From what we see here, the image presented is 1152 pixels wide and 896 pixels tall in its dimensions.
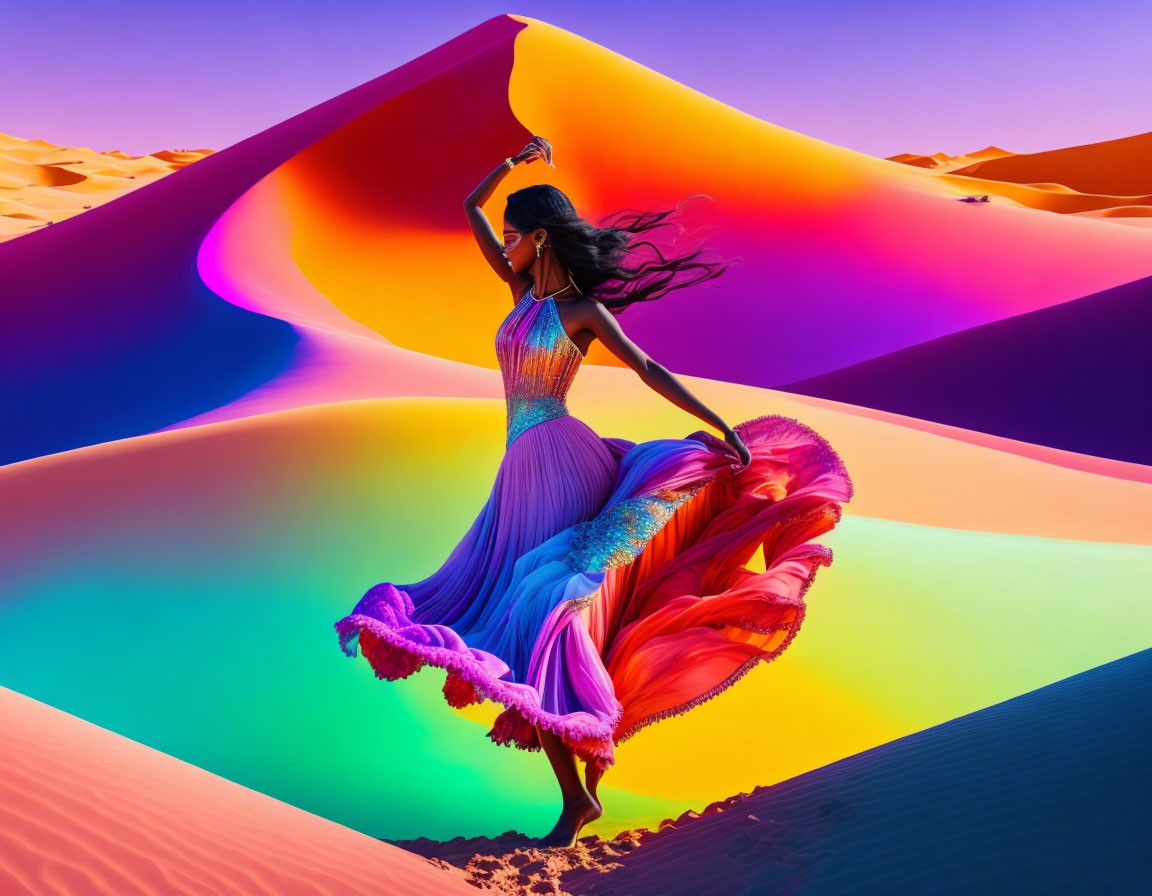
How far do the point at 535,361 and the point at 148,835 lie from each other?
282 centimetres

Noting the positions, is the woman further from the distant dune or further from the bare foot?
the distant dune

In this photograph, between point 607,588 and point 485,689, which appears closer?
point 485,689

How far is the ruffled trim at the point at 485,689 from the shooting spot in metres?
4.43

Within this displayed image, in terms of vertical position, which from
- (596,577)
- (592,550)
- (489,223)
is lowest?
(596,577)

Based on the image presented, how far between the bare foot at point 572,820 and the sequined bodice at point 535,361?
5.64ft

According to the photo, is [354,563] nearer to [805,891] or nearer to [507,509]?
[507,509]

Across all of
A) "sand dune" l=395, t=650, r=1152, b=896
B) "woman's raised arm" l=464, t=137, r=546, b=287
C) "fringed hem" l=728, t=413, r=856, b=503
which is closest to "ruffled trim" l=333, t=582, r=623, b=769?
"sand dune" l=395, t=650, r=1152, b=896

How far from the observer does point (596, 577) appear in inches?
193

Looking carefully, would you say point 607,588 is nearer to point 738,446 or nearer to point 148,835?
point 738,446

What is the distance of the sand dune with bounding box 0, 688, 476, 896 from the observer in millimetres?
2977

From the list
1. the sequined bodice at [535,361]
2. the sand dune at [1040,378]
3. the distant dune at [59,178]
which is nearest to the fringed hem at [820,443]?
the sequined bodice at [535,361]

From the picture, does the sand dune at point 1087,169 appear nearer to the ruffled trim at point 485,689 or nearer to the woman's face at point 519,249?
the woman's face at point 519,249

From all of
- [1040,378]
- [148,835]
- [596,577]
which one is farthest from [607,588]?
[1040,378]

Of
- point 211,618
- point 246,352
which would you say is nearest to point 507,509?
point 211,618
